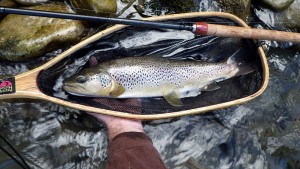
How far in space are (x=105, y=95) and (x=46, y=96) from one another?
45 cm

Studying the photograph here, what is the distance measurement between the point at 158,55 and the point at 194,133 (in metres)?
0.76

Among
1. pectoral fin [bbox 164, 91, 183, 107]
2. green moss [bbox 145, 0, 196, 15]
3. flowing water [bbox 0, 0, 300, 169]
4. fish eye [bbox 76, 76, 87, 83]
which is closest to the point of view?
fish eye [bbox 76, 76, 87, 83]

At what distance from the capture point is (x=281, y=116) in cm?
344

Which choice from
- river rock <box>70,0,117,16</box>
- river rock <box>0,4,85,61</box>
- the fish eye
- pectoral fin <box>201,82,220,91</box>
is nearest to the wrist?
the fish eye

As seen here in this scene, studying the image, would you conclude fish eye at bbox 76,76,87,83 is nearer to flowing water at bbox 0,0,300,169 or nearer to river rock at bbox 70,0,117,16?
flowing water at bbox 0,0,300,169

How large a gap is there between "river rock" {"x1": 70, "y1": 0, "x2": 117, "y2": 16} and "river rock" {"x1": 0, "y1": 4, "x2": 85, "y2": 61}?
0.52 ft

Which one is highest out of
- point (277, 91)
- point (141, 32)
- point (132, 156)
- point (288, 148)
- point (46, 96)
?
point (141, 32)

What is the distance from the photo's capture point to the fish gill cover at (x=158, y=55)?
8.92ft

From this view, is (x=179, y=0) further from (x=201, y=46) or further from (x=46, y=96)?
(x=46, y=96)

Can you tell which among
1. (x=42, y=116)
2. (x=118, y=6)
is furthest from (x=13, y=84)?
(x=118, y=6)

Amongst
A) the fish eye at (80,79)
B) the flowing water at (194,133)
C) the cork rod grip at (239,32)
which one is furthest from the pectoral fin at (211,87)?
the fish eye at (80,79)

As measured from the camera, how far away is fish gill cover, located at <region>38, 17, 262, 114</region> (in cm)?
272

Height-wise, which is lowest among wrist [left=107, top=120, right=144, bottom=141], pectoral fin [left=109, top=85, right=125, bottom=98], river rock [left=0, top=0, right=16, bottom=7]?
wrist [left=107, top=120, right=144, bottom=141]

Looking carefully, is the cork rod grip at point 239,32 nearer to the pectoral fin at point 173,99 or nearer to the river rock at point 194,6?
the pectoral fin at point 173,99
